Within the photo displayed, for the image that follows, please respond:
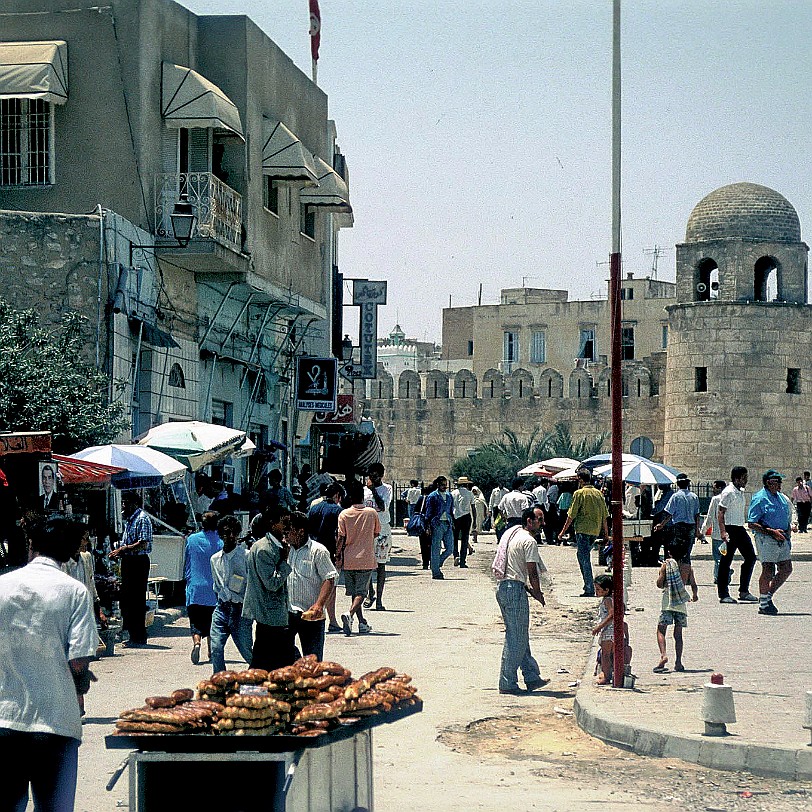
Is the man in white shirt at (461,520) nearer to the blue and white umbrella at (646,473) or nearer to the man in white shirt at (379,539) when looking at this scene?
the blue and white umbrella at (646,473)

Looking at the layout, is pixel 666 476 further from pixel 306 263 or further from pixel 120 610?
pixel 120 610

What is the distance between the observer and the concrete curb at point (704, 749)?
8211 mm

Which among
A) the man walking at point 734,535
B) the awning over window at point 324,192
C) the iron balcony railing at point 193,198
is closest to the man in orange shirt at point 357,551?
the man walking at point 734,535

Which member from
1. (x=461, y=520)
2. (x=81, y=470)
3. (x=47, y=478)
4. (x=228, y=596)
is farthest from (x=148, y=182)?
(x=228, y=596)

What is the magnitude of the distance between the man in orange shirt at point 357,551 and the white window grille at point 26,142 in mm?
8473

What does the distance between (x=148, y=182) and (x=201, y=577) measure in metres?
9.88

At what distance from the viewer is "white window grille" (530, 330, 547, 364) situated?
76438 millimetres

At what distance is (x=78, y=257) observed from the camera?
19.1m

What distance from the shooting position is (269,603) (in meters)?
9.53

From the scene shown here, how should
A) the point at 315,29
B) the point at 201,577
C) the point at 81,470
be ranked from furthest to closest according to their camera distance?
1. the point at 315,29
2. the point at 81,470
3. the point at 201,577

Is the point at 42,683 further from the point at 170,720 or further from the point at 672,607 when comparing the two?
the point at 672,607

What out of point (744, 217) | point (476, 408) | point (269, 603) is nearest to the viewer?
point (269, 603)

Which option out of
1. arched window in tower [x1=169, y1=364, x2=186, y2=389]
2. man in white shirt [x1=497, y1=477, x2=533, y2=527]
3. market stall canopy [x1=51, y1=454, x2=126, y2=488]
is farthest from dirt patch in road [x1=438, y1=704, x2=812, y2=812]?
arched window in tower [x1=169, y1=364, x2=186, y2=389]

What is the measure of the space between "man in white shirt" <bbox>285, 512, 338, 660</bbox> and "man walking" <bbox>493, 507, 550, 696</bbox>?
58.3 inches
